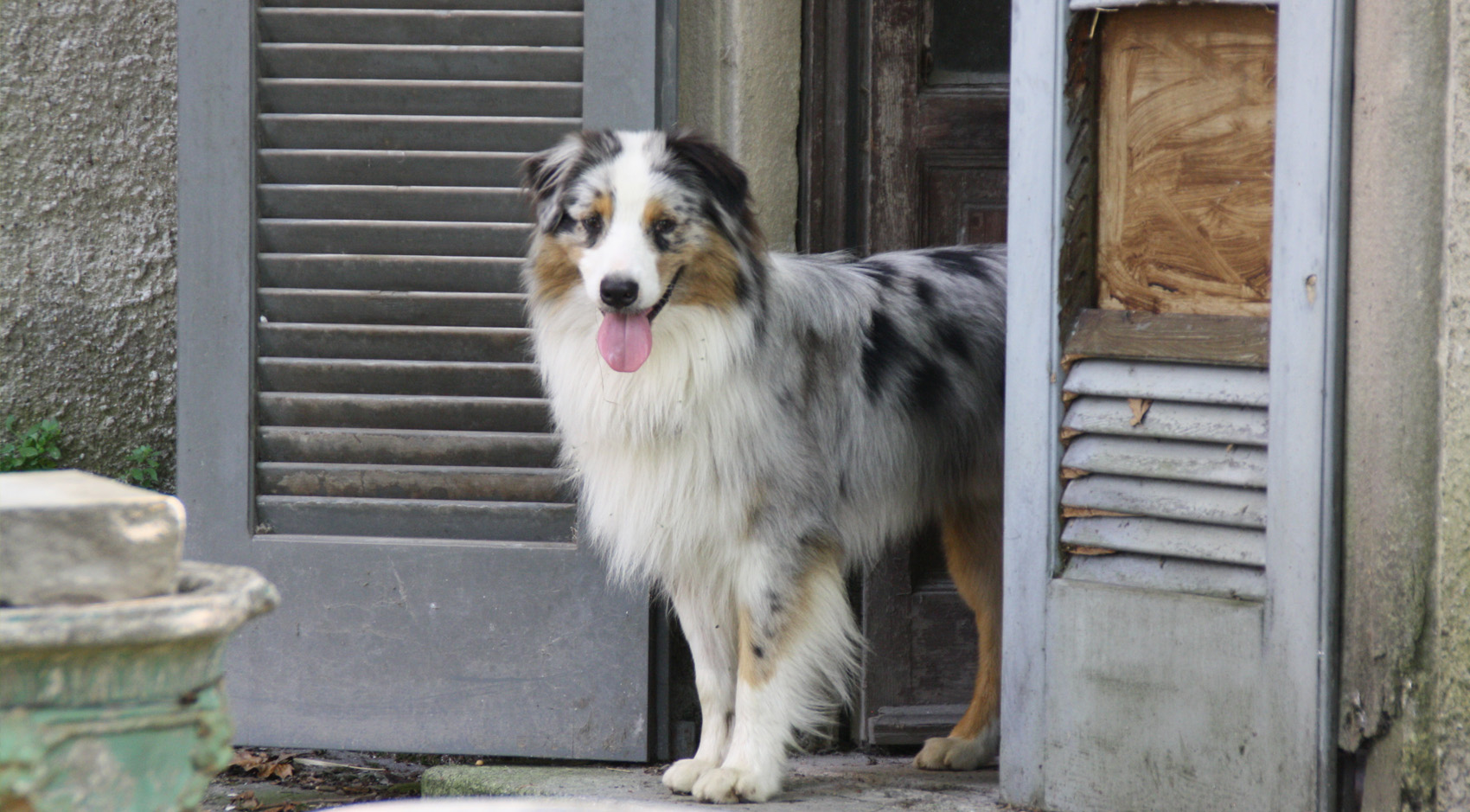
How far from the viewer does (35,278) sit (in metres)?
4.36

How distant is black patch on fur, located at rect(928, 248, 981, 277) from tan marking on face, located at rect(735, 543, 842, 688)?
915 millimetres

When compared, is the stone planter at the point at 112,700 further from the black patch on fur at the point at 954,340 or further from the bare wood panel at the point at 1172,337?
the black patch on fur at the point at 954,340

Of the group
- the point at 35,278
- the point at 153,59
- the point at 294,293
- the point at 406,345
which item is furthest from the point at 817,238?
the point at 35,278

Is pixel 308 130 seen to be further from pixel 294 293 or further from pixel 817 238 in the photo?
pixel 817 238

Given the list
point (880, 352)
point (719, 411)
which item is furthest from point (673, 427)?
point (880, 352)

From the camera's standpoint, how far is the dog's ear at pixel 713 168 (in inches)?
126

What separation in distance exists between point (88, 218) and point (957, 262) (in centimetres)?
268

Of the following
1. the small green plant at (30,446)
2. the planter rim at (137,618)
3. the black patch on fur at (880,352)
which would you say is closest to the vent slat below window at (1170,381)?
the black patch on fur at (880,352)

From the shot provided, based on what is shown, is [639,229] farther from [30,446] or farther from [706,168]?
[30,446]

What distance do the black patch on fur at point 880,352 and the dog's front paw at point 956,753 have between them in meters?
0.97

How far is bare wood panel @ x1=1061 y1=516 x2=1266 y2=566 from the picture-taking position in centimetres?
269

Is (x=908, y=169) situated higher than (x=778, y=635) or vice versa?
(x=908, y=169)

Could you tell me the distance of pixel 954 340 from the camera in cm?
365

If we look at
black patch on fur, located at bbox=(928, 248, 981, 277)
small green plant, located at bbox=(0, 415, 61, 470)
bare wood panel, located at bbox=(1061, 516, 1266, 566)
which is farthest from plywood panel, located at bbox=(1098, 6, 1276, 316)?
small green plant, located at bbox=(0, 415, 61, 470)
